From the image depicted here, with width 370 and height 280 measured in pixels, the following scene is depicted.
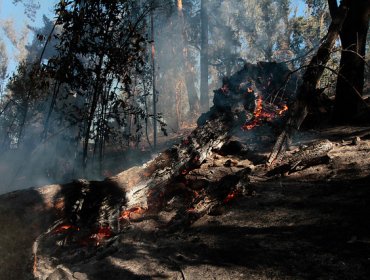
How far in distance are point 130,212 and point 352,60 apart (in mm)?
6194

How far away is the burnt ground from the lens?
3104mm

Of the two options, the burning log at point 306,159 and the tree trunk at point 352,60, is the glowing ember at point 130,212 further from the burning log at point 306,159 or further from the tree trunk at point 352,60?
the tree trunk at point 352,60

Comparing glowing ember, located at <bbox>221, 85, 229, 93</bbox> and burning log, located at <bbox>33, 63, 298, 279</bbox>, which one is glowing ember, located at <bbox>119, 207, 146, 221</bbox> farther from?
glowing ember, located at <bbox>221, 85, 229, 93</bbox>

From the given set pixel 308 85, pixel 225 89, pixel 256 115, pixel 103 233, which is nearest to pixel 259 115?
pixel 256 115

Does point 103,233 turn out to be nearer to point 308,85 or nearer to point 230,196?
point 230,196

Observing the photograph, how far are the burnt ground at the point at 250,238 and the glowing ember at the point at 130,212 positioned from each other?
0.24 m

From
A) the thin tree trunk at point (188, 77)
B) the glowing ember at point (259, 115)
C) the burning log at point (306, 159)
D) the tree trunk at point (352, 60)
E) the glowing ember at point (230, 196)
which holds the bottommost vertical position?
the glowing ember at point (230, 196)

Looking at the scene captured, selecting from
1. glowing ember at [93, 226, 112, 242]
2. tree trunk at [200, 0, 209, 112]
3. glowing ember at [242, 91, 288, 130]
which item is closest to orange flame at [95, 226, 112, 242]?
glowing ember at [93, 226, 112, 242]

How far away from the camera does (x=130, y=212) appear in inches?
217

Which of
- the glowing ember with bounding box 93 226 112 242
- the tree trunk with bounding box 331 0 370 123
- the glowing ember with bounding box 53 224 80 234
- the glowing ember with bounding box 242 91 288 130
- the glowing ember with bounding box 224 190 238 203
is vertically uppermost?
the tree trunk with bounding box 331 0 370 123

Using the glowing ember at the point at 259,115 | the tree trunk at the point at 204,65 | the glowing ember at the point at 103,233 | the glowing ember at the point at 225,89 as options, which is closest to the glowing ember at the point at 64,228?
the glowing ember at the point at 103,233

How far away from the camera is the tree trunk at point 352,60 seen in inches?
286

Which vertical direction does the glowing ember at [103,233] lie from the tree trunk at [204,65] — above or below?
below

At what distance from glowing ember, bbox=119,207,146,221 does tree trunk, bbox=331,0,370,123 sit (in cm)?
542
